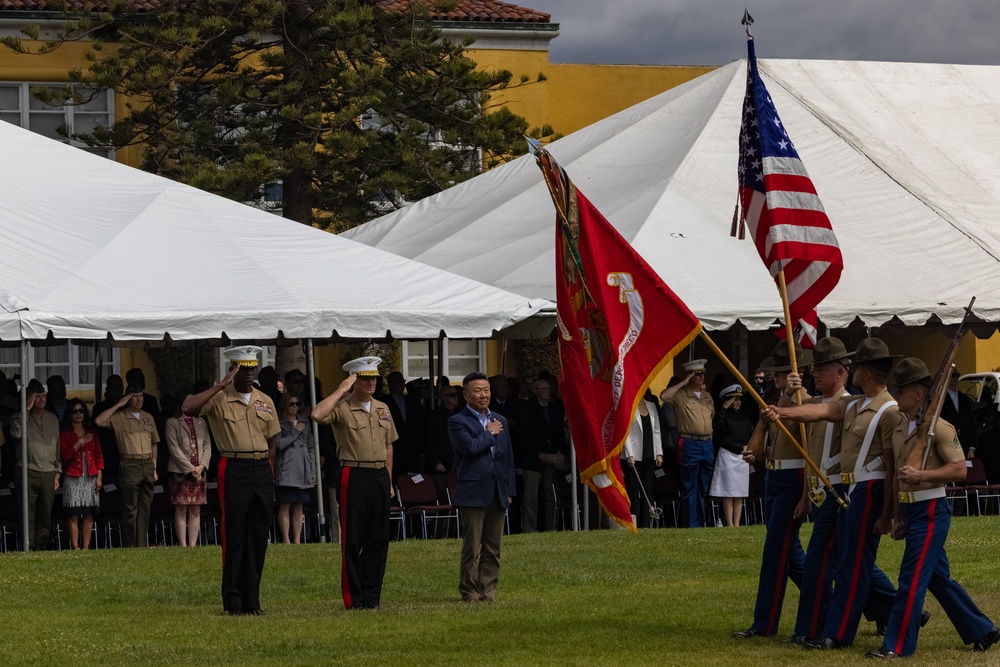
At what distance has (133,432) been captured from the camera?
16.2 metres

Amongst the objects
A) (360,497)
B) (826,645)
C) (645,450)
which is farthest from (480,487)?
(645,450)

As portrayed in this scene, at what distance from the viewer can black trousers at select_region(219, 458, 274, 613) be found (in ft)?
37.8

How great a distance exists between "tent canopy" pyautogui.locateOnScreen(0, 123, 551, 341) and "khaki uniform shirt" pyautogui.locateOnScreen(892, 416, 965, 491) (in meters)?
7.64

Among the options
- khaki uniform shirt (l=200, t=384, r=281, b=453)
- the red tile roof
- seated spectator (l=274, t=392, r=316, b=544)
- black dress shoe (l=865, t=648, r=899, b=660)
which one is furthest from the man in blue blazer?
the red tile roof

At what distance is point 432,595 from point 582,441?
10.6 feet

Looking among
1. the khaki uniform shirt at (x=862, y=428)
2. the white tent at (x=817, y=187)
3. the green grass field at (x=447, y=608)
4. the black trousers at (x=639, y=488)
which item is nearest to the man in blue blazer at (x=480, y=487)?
the green grass field at (x=447, y=608)

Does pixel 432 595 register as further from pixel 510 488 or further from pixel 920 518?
pixel 920 518

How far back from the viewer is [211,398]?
11.5 meters

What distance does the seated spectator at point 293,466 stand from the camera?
16500mm

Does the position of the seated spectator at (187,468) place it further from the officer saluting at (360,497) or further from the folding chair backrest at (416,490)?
the officer saluting at (360,497)

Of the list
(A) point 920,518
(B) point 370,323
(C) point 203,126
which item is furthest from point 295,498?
(C) point 203,126

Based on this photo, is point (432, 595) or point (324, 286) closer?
point (432, 595)

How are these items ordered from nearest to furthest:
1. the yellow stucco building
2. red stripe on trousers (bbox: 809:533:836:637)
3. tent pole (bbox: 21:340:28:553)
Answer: red stripe on trousers (bbox: 809:533:836:637), tent pole (bbox: 21:340:28:553), the yellow stucco building

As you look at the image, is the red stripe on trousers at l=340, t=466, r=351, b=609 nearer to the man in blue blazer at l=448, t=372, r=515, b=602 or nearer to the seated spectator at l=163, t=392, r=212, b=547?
the man in blue blazer at l=448, t=372, r=515, b=602
